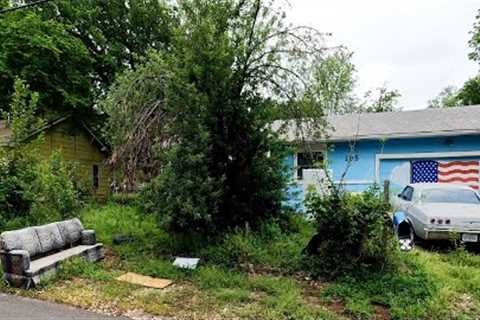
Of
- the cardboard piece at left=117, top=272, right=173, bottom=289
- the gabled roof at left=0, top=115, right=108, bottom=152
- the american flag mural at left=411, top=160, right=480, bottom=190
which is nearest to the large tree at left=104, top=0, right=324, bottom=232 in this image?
the cardboard piece at left=117, top=272, right=173, bottom=289

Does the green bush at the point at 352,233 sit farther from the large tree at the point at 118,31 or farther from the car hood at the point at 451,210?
the large tree at the point at 118,31

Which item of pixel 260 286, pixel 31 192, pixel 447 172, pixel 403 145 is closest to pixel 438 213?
pixel 260 286

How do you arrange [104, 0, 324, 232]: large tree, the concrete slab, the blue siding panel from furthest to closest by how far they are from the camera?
the blue siding panel → [104, 0, 324, 232]: large tree → the concrete slab

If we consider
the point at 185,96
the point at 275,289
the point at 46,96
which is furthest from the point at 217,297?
the point at 46,96

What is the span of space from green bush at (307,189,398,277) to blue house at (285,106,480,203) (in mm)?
5329

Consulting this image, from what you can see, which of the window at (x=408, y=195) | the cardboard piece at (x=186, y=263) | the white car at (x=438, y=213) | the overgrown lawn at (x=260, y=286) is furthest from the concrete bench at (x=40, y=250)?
the window at (x=408, y=195)

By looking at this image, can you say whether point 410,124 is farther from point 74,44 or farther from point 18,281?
point 74,44

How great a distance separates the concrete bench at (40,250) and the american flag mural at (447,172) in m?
10.6

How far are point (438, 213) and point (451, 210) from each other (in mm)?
384

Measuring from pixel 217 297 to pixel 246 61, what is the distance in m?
4.64

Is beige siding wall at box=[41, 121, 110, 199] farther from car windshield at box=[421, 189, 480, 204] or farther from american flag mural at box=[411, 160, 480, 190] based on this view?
car windshield at box=[421, 189, 480, 204]

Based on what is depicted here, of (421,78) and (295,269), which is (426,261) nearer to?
(295,269)

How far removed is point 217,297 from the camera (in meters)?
5.30

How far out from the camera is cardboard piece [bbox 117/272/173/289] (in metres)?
5.80
